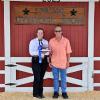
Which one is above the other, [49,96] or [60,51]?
[60,51]

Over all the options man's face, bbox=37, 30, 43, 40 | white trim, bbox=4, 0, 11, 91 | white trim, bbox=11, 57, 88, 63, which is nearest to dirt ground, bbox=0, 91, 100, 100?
white trim, bbox=4, 0, 11, 91

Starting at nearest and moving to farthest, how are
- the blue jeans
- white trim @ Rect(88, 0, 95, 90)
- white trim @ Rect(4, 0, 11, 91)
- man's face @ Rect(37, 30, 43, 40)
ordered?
1. man's face @ Rect(37, 30, 43, 40)
2. the blue jeans
3. white trim @ Rect(4, 0, 11, 91)
4. white trim @ Rect(88, 0, 95, 90)

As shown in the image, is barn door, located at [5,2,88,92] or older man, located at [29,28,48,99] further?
barn door, located at [5,2,88,92]

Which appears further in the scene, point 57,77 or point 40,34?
point 57,77

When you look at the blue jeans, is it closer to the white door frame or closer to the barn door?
the barn door

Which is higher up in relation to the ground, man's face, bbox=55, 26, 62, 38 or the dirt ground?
man's face, bbox=55, 26, 62, 38

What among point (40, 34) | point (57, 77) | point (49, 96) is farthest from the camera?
point (49, 96)

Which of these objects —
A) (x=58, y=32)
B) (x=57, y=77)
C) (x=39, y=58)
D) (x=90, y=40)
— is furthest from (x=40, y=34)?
(x=90, y=40)

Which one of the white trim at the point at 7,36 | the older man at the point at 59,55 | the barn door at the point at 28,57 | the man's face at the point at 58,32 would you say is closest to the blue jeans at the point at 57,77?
the older man at the point at 59,55

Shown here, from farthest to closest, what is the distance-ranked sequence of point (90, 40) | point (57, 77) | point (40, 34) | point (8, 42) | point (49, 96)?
1. point (90, 40)
2. point (8, 42)
3. point (49, 96)
4. point (57, 77)
5. point (40, 34)

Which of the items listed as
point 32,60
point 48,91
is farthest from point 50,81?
point 32,60

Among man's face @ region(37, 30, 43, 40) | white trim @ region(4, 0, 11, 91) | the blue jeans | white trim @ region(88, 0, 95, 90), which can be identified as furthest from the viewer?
white trim @ region(88, 0, 95, 90)

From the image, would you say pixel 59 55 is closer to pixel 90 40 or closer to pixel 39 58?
pixel 39 58

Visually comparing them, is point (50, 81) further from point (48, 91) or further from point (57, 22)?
point (57, 22)
